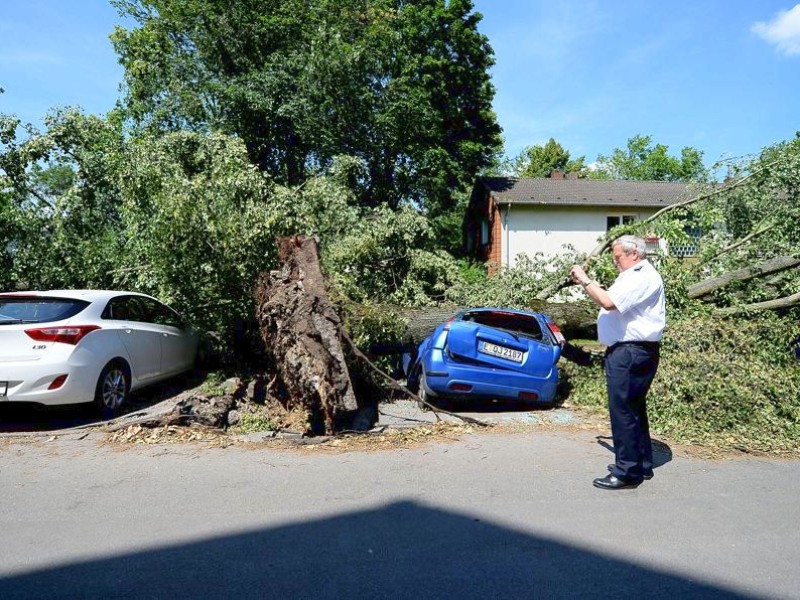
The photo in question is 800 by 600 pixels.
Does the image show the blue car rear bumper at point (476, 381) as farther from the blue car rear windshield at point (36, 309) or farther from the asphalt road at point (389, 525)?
the blue car rear windshield at point (36, 309)

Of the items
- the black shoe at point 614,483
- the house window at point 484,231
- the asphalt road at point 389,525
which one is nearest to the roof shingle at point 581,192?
the house window at point 484,231

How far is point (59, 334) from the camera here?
648cm

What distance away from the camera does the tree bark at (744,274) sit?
9188 mm

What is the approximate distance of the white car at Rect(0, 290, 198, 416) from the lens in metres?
6.31

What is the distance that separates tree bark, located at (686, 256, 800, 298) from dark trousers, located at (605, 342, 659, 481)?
17.2 feet

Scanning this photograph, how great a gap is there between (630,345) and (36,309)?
20.4 ft

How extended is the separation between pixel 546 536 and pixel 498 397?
3543 millimetres

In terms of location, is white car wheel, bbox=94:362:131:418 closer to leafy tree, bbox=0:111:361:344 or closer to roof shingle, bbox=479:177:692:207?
leafy tree, bbox=0:111:361:344

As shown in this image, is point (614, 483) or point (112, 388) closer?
point (614, 483)

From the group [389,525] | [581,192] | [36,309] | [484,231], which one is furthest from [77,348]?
[581,192]

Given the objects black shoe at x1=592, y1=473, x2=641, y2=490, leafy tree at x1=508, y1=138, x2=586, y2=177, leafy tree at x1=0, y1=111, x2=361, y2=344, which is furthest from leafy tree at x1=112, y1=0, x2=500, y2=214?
leafy tree at x1=508, y1=138, x2=586, y2=177

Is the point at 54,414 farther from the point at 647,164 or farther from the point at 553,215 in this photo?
the point at 647,164

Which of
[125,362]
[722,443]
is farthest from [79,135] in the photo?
[722,443]

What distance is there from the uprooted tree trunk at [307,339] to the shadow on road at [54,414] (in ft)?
6.74
